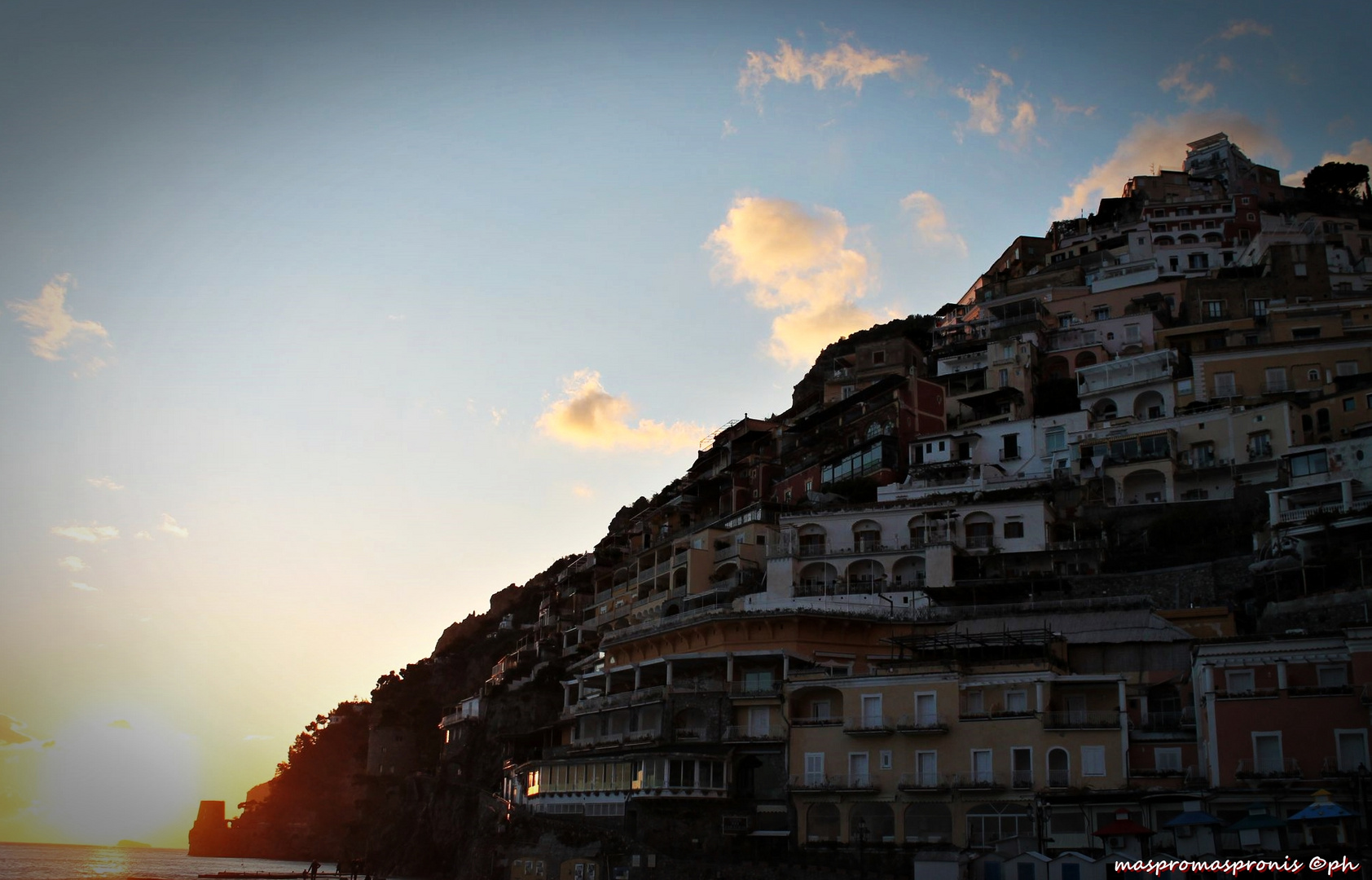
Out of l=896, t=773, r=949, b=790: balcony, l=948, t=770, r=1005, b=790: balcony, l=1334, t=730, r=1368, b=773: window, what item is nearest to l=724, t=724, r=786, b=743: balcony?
l=896, t=773, r=949, b=790: balcony

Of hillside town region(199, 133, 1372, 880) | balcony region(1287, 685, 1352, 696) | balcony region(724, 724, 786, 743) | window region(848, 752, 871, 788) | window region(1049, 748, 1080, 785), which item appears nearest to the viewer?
balcony region(1287, 685, 1352, 696)

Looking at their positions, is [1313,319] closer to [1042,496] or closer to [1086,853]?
[1042,496]

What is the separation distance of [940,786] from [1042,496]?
71.4 feet

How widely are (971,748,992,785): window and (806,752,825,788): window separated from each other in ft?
18.4

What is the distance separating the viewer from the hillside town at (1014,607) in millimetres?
37281

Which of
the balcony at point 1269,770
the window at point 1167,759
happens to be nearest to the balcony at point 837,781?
the window at point 1167,759

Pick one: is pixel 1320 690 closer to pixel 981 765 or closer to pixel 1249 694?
pixel 1249 694

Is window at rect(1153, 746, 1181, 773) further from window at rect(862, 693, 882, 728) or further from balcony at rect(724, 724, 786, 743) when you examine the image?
balcony at rect(724, 724, 786, 743)

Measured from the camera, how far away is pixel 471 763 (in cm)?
7950

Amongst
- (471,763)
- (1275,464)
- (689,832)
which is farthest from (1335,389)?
(471,763)

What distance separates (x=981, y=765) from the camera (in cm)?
4075

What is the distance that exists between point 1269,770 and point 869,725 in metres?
13.0

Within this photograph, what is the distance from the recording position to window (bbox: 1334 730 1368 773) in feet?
112

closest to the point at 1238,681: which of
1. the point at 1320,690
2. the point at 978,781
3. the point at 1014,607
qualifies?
the point at 1320,690
